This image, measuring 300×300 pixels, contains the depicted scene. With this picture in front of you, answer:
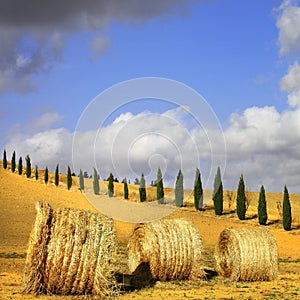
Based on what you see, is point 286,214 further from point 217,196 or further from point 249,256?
point 249,256

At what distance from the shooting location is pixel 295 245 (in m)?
41.0

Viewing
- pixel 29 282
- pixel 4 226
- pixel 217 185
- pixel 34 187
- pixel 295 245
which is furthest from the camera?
pixel 34 187

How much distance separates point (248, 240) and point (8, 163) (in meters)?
74.9

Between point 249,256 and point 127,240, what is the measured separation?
19.0 metres

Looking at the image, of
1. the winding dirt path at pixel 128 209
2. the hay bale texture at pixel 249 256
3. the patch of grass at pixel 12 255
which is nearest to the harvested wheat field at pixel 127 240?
the patch of grass at pixel 12 255

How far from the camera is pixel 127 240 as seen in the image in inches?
1431

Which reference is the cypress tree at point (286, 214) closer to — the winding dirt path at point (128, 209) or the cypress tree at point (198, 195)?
the cypress tree at point (198, 195)

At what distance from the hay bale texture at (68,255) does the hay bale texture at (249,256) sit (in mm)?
6122

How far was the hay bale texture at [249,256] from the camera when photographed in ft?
59.7

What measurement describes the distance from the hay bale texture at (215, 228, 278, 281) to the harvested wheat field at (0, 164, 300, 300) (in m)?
0.32

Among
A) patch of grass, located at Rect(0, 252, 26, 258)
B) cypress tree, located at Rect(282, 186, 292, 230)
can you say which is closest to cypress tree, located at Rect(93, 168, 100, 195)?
cypress tree, located at Rect(282, 186, 292, 230)

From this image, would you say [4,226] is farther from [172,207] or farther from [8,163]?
[8,163]

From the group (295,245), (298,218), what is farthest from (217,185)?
(295,245)

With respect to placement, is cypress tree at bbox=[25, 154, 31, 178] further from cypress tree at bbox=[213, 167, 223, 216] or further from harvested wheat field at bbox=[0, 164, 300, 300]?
cypress tree at bbox=[213, 167, 223, 216]
